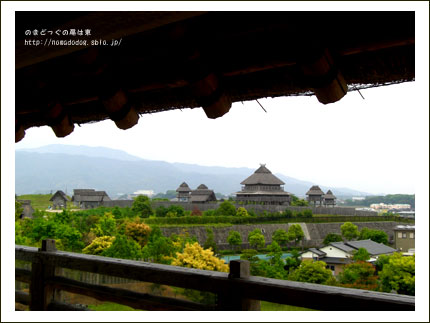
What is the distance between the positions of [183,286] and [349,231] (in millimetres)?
21584

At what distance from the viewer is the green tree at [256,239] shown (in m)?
19.9

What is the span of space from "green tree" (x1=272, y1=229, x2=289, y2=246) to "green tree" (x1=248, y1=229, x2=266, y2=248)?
0.97m

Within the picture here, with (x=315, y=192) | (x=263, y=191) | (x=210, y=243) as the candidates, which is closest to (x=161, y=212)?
(x=210, y=243)

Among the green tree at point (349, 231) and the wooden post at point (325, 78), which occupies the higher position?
the wooden post at point (325, 78)

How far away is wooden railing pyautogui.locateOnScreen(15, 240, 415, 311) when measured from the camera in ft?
3.53

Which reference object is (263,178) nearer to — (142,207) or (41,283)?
(142,207)

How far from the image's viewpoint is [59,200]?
3181 cm

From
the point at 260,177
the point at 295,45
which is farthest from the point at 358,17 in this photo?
the point at 260,177

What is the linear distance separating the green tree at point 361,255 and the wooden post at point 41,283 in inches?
638

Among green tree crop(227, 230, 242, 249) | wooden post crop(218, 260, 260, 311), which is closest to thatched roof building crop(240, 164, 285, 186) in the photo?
green tree crop(227, 230, 242, 249)

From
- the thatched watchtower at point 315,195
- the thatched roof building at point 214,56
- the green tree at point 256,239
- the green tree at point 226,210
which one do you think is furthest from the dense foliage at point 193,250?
the thatched roof building at point 214,56

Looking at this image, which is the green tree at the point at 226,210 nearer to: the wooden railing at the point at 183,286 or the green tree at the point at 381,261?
the green tree at the point at 381,261

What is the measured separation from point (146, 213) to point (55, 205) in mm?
10260

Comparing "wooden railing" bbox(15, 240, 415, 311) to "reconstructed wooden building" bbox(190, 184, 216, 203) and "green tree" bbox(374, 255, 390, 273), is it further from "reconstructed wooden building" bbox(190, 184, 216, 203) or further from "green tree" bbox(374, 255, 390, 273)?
"reconstructed wooden building" bbox(190, 184, 216, 203)
